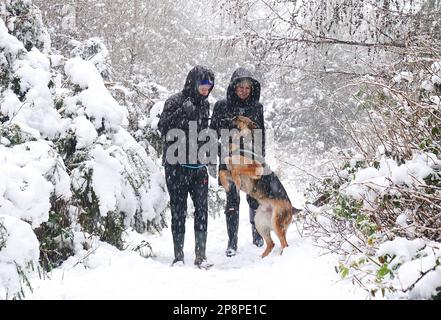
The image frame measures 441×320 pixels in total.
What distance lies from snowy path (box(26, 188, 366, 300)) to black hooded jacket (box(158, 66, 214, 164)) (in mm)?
1407

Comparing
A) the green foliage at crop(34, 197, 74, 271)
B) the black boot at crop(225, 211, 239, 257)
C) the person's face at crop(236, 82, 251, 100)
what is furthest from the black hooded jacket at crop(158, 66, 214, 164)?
the green foliage at crop(34, 197, 74, 271)

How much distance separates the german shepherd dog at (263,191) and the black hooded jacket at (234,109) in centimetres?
10

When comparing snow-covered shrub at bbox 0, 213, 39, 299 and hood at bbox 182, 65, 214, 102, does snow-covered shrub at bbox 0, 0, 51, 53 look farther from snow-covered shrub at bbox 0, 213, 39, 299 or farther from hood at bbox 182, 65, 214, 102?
snow-covered shrub at bbox 0, 213, 39, 299

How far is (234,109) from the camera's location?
5652 millimetres

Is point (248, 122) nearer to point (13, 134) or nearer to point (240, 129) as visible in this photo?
point (240, 129)

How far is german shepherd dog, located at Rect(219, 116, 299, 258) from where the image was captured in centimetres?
535

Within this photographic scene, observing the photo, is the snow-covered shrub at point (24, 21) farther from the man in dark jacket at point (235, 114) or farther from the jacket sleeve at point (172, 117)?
the man in dark jacket at point (235, 114)

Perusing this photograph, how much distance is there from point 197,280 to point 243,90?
108 inches

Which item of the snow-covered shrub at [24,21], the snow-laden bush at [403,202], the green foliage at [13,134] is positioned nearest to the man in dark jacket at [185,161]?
the green foliage at [13,134]

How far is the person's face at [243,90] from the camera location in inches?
221

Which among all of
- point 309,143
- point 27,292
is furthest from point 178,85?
point 27,292
